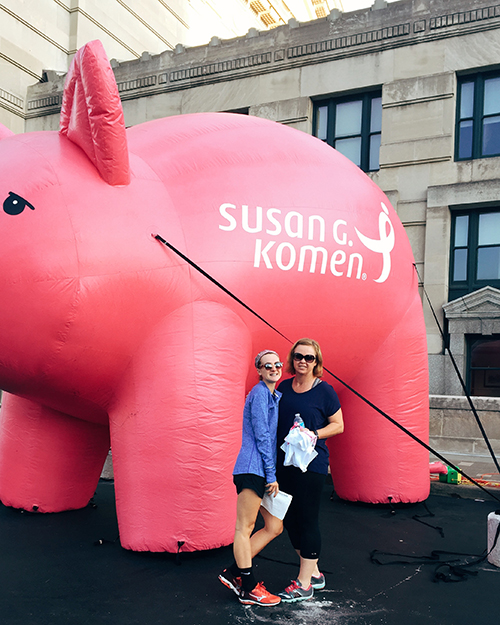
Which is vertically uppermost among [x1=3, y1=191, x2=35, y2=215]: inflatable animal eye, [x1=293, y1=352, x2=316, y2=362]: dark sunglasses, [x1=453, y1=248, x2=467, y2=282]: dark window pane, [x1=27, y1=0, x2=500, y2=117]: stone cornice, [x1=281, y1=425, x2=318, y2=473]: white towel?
[x1=27, y1=0, x2=500, y2=117]: stone cornice

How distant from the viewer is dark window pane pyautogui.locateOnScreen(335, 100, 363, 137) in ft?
40.8

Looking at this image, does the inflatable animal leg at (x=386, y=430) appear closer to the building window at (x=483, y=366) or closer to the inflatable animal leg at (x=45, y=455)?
the inflatable animal leg at (x=45, y=455)

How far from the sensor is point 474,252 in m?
11.3

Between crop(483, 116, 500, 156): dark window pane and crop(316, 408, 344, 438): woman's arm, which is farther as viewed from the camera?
crop(483, 116, 500, 156): dark window pane

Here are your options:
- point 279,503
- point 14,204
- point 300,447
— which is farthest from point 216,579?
point 14,204

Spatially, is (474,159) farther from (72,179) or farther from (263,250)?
(72,179)

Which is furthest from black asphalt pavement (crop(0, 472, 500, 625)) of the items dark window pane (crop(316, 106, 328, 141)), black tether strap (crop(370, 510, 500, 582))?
dark window pane (crop(316, 106, 328, 141))

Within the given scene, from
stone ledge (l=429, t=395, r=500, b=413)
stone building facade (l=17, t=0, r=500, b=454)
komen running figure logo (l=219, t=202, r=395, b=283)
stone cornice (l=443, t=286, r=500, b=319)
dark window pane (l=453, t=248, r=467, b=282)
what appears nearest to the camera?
komen running figure logo (l=219, t=202, r=395, b=283)

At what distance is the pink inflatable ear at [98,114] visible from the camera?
383 centimetres

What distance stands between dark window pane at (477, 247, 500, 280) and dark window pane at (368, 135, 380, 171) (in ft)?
8.65

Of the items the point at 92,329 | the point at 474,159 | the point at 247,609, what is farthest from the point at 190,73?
the point at 247,609

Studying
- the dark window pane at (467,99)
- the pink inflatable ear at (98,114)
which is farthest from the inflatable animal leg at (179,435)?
the dark window pane at (467,99)

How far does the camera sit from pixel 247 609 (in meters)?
3.30

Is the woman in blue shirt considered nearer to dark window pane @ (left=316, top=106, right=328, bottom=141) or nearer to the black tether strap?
the black tether strap
